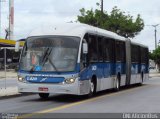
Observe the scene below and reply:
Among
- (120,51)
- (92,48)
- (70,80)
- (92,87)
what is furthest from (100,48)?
(120,51)

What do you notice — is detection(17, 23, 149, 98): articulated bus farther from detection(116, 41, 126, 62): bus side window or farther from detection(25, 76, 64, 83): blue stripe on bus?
detection(116, 41, 126, 62): bus side window

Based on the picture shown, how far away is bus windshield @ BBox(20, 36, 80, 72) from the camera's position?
1950 cm

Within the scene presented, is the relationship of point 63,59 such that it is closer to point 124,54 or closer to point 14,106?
point 14,106

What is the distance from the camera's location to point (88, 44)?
21.2 meters

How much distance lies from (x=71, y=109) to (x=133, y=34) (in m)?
48.8

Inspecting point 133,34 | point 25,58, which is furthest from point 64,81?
point 133,34

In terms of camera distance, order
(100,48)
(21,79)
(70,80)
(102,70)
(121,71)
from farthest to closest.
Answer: (121,71), (102,70), (100,48), (21,79), (70,80)

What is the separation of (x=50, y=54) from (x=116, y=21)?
Answer: 4291cm

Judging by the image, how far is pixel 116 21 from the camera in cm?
6206

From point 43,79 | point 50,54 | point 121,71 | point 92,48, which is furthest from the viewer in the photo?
point 121,71

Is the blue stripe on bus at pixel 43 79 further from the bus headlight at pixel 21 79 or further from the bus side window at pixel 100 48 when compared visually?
the bus side window at pixel 100 48

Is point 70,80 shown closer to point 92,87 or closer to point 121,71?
point 92,87

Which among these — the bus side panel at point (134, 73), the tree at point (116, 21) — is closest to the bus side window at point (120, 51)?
the bus side panel at point (134, 73)

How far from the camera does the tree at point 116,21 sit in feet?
200
